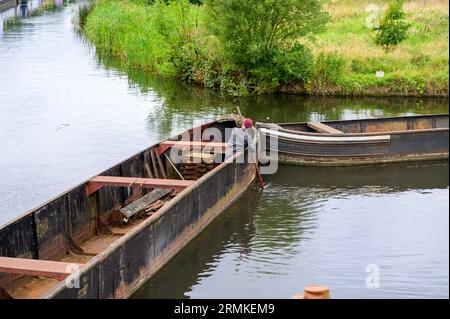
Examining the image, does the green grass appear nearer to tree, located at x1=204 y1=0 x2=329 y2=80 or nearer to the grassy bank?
the grassy bank

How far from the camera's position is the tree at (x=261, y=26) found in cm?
2827

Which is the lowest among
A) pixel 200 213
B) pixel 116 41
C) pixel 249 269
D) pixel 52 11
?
pixel 249 269

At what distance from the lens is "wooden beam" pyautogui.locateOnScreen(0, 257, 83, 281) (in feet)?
32.9

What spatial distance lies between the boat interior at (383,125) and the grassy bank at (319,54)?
7855 mm

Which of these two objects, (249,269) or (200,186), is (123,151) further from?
(249,269)

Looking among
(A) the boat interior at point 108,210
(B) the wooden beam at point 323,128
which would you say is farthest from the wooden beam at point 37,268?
(B) the wooden beam at point 323,128

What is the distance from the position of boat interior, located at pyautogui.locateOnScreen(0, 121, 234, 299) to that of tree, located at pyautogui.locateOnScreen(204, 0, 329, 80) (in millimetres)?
11152

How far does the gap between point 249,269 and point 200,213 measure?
1.85 m

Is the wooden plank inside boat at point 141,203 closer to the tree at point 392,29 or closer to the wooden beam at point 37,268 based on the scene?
the wooden beam at point 37,268

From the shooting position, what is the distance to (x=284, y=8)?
28.0 meters

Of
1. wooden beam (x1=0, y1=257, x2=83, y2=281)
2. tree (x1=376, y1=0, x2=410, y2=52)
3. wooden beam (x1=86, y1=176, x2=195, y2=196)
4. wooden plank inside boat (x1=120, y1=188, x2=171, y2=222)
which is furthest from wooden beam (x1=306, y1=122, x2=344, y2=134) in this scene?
tree (x1=376, y1=0, x2=410, y2=52)

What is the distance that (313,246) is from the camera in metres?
14.5
